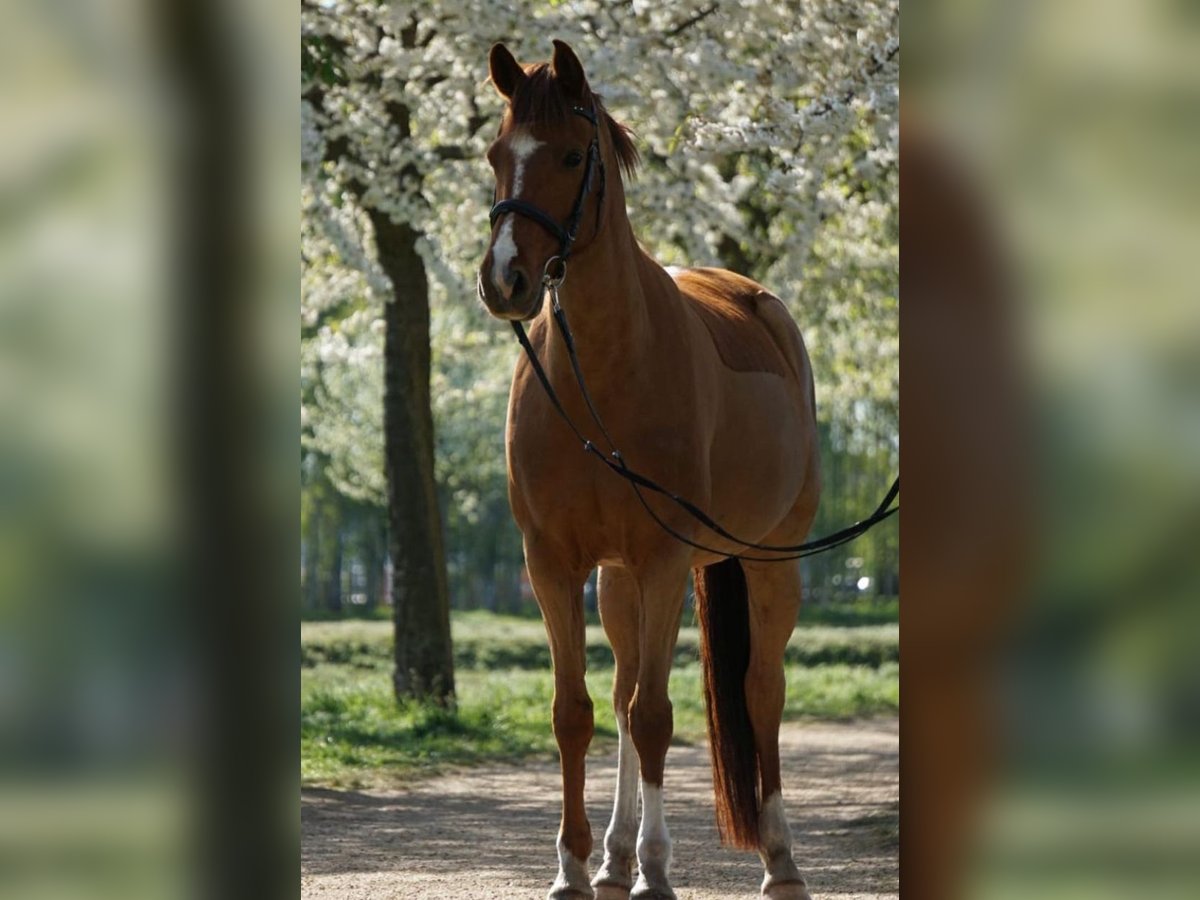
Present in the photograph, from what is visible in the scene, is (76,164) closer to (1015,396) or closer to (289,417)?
(289,417)

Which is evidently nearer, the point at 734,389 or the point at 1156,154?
the point at 1156,154

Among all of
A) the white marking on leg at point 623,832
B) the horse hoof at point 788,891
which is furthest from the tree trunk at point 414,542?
→ the horse hoof at point 788,891

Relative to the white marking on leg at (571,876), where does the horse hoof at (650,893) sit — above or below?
below

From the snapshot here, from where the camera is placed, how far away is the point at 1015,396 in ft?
4.45

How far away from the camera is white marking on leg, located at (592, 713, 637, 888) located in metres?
5.27

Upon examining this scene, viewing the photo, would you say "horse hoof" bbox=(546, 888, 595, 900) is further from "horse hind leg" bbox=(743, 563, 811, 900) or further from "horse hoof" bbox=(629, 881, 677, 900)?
"horse hind leg" bbox=(743, 563, 811, 900)

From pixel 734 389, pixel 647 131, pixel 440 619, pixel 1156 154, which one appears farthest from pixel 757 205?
pixel 1156 154

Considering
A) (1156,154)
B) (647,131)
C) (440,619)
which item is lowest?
(440,619)

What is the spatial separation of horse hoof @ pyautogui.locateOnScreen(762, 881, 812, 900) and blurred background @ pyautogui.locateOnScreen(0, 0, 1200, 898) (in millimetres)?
4254

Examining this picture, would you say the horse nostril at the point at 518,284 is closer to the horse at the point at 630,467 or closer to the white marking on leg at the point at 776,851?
the horse at the point at 630,467

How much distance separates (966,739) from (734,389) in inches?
168

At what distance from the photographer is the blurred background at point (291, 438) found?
1.32 metres

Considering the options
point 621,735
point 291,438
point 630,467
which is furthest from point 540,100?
point 291,438

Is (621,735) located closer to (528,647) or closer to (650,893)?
(650,893)
